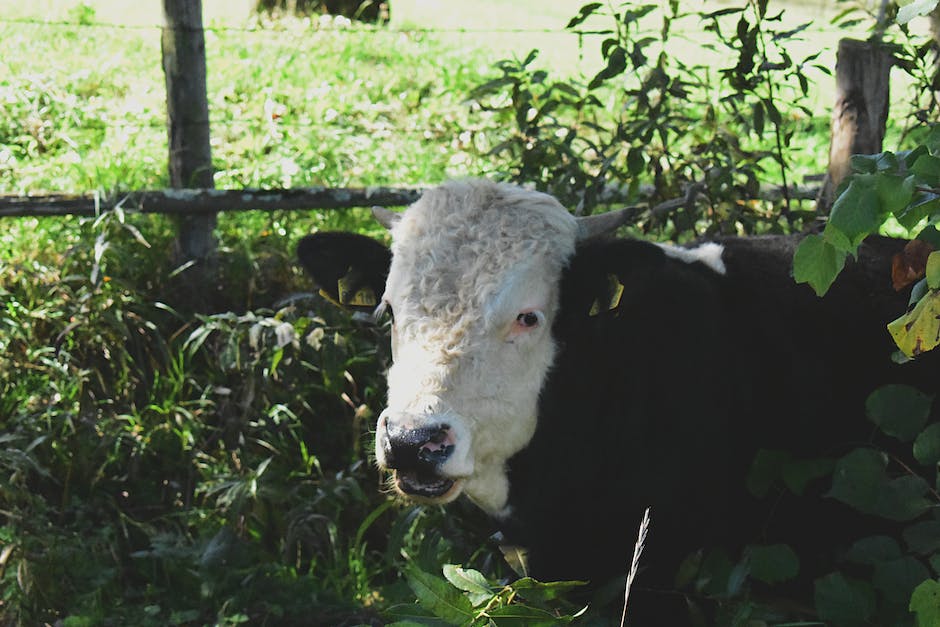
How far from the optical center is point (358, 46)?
9.22 meters

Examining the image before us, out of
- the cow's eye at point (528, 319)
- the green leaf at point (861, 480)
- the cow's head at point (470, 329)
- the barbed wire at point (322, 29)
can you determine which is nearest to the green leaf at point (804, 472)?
the green leaf at point (861, 480)

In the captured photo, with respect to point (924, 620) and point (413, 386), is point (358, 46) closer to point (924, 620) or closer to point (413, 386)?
point (413, 386)

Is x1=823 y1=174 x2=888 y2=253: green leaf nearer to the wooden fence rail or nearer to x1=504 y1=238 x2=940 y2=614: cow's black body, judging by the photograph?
x1=504 y1=238 x2=940 y2=614: cow's black body

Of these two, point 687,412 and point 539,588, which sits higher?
point 687,412

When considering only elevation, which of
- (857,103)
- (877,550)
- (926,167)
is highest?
(926,167)

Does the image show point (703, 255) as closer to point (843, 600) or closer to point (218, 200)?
point (843, 600)

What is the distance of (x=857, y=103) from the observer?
5051mm

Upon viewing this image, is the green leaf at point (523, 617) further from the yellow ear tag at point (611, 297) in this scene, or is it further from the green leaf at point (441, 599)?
the yellow ear tag at point (611, 297)

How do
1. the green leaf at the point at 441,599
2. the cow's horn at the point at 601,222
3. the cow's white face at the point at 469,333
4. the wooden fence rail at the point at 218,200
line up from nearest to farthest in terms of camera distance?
the green leaf at the point at 441,599 < the cow's white face at the point at 469,333 < the cow's horn at the point at 601,222 < the wooden fence rail at the point at 218,200

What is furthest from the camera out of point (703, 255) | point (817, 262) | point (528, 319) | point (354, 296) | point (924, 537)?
point (354, 296)

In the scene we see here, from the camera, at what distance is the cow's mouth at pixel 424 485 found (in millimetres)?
3189

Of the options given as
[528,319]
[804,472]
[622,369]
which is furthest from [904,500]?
[528,319]

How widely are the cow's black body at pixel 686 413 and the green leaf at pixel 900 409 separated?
0.39m

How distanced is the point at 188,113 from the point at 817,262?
415cm
